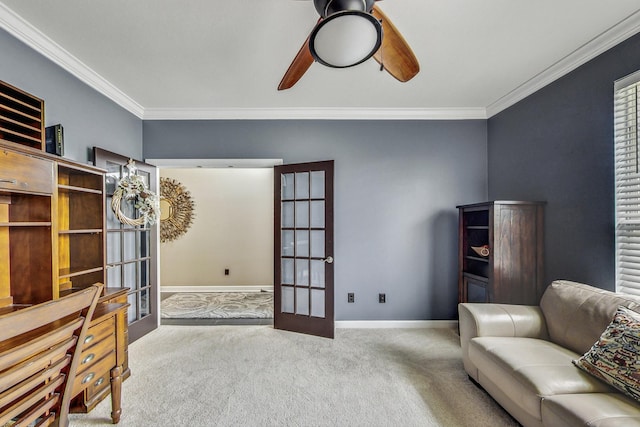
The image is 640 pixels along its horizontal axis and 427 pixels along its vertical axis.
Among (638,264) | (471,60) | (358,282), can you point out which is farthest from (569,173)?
(358,282)

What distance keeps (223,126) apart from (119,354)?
8.46 ft

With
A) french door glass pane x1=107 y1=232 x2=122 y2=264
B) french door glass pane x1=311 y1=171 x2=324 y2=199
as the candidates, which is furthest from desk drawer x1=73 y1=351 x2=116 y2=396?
french door glass pane x1=311 y1=171 x2=324 y2=199

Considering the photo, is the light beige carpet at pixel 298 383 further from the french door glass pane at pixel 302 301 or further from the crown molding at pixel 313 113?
the crown molding at pixel 313 113

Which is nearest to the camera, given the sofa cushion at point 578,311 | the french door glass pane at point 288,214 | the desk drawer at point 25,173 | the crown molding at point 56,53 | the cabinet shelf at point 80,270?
the desk drawer at point 25,173

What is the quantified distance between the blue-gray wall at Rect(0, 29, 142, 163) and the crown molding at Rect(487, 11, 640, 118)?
13.7 feet

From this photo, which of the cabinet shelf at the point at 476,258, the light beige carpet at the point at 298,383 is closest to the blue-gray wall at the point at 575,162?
the cabinet shelf at the point at 476,258

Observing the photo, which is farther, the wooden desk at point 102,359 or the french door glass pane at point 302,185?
the french door glass pane at point 302,185

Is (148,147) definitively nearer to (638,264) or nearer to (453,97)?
(453,97)

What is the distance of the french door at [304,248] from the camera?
3.20 m

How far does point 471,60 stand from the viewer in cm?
241

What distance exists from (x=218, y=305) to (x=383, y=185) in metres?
3.07

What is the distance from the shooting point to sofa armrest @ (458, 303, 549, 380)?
6.99ft

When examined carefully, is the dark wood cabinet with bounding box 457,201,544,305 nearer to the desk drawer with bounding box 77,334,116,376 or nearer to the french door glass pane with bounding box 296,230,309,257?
the french door glass pane with bounding box 296,230,309,257

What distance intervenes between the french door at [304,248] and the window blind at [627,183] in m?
2.34
